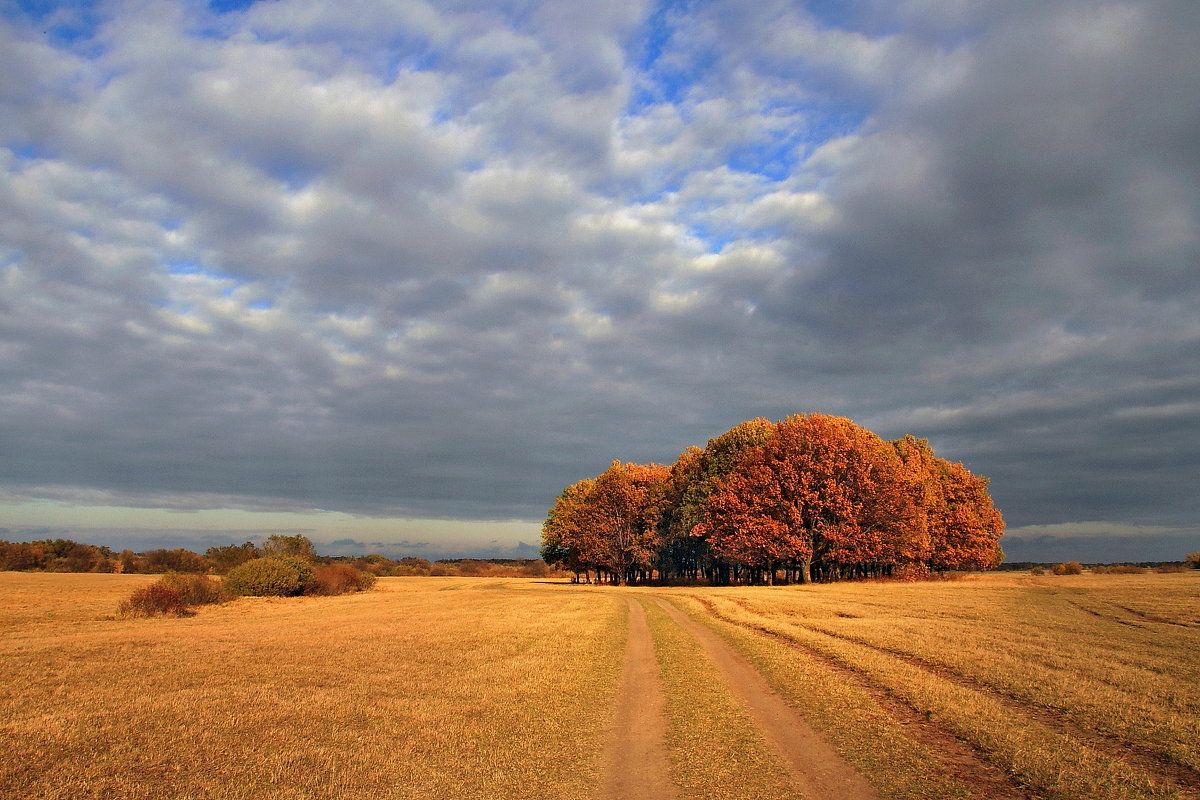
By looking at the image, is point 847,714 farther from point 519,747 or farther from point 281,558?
point 281,558

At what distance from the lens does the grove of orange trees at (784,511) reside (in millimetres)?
62688

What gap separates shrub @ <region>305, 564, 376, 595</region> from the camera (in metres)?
53.2

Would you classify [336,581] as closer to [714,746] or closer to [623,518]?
[623,518]

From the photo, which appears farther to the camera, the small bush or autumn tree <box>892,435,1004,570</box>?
autumn tree <box>892,435,1004,570</box>

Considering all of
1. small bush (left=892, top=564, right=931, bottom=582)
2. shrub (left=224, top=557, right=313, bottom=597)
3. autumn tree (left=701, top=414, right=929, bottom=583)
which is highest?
autumn tree (left=701, top=414, right=929, bottom=583)

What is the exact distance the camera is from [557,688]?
13828mm

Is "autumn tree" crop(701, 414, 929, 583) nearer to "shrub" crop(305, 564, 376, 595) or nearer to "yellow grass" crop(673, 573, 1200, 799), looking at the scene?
"yellow grass" crop(673, 573, 1200, 799)

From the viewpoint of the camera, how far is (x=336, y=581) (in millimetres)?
55062

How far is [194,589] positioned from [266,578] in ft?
36.2

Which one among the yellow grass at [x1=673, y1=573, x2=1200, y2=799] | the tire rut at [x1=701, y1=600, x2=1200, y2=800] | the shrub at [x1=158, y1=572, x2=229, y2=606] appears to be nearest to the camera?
the tire rut at [x1=701, y1=600, x2=1200, y2=800]

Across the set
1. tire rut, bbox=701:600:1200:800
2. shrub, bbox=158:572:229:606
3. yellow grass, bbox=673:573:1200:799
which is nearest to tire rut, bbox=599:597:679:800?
yellow grass, bbox=673:573:1200:799

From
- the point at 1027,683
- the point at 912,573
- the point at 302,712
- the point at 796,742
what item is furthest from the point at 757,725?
the point at 912,573

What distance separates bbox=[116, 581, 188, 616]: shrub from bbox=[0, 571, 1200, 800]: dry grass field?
5.92 metres

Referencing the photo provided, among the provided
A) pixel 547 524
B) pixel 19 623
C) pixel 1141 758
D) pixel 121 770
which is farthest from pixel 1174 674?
pixel 547 524
